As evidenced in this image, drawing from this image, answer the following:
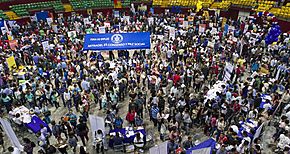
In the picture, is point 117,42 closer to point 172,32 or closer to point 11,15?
point 172,32

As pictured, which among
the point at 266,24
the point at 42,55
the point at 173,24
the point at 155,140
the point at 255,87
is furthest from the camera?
the point at 173,24

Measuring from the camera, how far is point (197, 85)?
1514 centimetres

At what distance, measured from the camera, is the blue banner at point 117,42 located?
1645 cm

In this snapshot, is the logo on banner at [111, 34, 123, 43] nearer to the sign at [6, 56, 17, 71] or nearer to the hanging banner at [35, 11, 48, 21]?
the sign at [6, 56, 17, 71]

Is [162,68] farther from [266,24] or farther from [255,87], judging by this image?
[266,24]

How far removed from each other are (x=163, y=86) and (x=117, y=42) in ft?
14.6

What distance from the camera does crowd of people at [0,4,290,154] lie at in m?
11.2

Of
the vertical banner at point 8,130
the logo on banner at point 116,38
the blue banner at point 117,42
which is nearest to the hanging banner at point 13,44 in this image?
the blue banner at point 117,42

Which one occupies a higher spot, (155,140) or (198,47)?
(198,47)

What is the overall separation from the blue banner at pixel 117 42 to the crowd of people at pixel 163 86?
1.15m

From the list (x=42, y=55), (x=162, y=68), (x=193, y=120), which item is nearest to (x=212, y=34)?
(x=162, y=68)

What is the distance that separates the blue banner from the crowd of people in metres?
1.15

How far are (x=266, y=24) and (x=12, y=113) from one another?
69.8ft

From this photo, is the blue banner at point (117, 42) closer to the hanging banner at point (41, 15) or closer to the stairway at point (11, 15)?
the hanging banner at point (41, 15)
